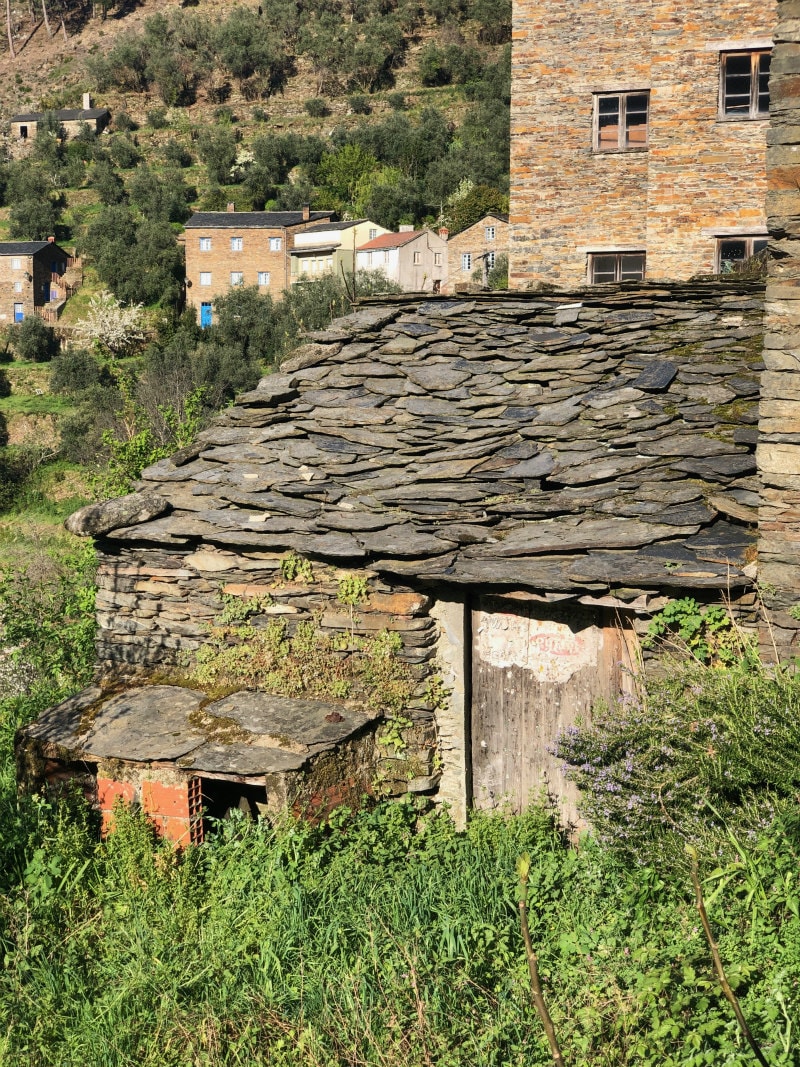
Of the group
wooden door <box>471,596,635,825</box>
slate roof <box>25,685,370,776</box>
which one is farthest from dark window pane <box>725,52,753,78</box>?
slate roof <box>25,685,370,776</box>

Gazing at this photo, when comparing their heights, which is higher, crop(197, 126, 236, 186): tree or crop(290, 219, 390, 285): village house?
crop(197, 126, 236, 186): tree

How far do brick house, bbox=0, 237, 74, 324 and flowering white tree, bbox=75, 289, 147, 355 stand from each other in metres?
4.57

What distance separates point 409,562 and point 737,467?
6.57ft

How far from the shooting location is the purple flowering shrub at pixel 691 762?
4.47m

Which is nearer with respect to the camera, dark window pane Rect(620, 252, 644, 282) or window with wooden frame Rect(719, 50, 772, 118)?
window with wooden frame Rect(719, 50, 772, 118)

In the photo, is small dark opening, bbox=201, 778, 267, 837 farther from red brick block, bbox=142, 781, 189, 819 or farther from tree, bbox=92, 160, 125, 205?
tree, bbox=92, 160, 125, 205

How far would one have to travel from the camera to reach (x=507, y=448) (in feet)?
21.7

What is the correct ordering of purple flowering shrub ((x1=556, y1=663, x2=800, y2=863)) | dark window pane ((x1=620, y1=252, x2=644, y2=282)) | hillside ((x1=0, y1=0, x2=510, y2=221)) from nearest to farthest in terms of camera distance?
purple flowering shrub ((x1=556, y1=663, x2=800, y2=863)), dark window pane ((x1=620, y1=252, x2=644, y2=282)), hillside ((x1=0, y1=0, x2=510, y2=221))

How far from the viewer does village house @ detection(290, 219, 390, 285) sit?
42250 mm

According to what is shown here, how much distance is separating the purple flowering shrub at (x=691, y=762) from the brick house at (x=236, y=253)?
4088cm

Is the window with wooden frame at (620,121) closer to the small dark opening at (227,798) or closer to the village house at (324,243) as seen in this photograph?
the small dark opening at (227,798)

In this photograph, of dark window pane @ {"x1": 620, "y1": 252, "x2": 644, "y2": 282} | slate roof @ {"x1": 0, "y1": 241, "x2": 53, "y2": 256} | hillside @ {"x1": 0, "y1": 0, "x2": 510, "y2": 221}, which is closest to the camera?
dark window pane @ {"x1": 620, "y1": 252, "x2": 644, "y2": 282}

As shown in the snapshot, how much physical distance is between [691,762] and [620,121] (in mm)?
13734

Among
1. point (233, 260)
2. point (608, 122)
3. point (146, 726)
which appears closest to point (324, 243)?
point (233, 260)
